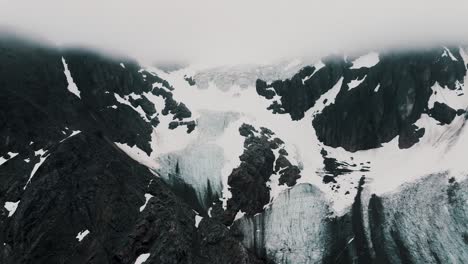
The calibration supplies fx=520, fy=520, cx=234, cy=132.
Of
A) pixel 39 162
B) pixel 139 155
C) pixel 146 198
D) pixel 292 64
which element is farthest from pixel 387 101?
pixel 39 162

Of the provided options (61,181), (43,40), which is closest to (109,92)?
(43,40)

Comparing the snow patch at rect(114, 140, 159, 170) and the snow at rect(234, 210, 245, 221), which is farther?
the snow patch at rect(114, 140, 159, 170)

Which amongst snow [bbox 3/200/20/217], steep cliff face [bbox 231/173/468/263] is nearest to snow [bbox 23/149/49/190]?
snow [bbox 3/200/20/217]

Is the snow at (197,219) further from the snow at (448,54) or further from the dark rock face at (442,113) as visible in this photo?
the snow at (448,54)

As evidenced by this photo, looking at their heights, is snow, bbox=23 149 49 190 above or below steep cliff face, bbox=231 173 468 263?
above

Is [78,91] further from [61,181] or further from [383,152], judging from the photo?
[383,152]

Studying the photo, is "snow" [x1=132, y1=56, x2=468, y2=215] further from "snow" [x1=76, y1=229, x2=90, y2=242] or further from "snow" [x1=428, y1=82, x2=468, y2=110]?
"snow" [x1=76, y1=229, x2=90, y2=242]

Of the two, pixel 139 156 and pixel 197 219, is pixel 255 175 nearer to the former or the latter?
pixel 197 219
